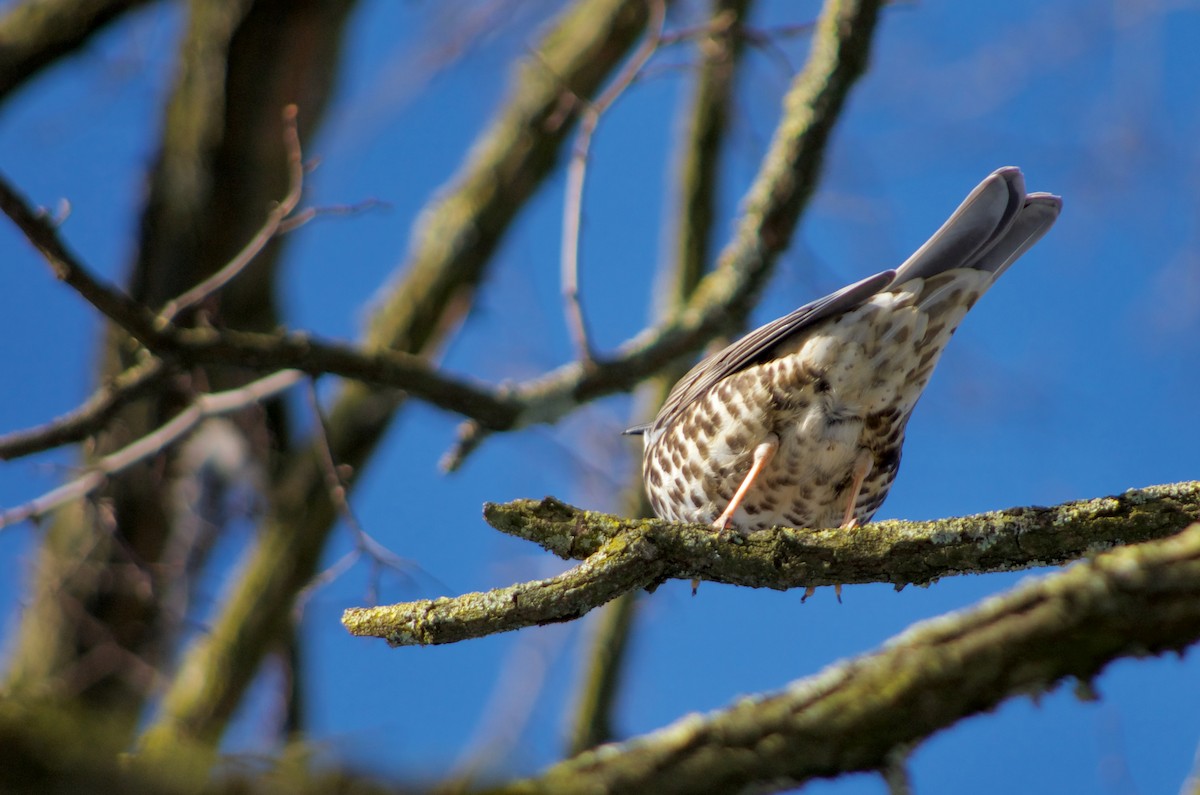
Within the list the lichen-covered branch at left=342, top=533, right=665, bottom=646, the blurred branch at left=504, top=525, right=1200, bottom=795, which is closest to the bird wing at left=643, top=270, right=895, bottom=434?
the lichen-covered branch at left=342, top=533, right=665, bottom=646

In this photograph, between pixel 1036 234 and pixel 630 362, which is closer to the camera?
pixel 1036 234

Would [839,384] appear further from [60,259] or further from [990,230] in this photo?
[60,259]

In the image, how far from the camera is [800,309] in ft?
12.1

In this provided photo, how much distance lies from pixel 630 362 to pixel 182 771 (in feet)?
12.7

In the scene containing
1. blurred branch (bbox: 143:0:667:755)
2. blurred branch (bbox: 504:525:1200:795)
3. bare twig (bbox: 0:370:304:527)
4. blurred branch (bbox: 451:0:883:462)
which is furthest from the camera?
blurred branch (bbox: 143:0:667:755)

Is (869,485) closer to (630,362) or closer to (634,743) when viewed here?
(630,362)

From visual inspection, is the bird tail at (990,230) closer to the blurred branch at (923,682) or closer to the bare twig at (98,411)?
the blurred branch at (923,682)

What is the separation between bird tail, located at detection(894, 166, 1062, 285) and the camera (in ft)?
11.6

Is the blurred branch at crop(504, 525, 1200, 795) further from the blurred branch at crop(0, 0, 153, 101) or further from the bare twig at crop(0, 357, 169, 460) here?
the blurred branch at crop(0, 0, 153, 101)

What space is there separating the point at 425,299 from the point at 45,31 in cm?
233

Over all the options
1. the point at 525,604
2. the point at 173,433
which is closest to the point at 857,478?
the point at 525,604

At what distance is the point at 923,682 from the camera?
1352mm

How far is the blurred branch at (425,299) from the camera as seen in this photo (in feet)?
20.2

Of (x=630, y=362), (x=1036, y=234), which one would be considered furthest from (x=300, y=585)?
(x=1036, y=234)
